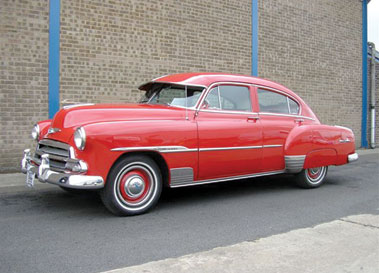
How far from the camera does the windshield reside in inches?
193

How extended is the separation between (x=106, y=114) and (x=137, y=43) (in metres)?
4.92

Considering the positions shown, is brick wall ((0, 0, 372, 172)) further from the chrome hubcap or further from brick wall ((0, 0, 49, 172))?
the chrome hubcap

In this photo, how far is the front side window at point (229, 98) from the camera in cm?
→ 501

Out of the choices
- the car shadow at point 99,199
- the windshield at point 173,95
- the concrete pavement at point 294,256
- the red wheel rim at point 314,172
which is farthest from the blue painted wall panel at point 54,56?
the concrete pavement at point 294,256

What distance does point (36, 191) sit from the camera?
5.67 meters

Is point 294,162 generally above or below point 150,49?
below

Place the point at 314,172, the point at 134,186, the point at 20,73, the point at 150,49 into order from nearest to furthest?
1. the point at 134,186
2. the point at 314,172
3. the point at 20,73
4. the point at 150,49

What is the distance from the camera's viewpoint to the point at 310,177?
609 cm

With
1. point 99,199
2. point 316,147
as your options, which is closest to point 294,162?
point 316,147

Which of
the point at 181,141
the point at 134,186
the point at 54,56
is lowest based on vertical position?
the point at 134,186

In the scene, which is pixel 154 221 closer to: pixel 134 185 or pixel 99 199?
pixel 134 185

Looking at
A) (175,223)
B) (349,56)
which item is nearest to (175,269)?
(175,223)

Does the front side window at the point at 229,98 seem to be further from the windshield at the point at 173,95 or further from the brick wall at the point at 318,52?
the brick wall at the point at 318,52

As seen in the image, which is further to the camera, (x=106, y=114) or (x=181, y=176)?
(x=181, y=176)
